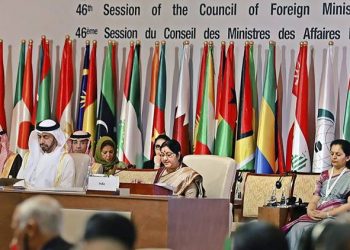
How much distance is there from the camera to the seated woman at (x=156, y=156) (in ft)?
33.8

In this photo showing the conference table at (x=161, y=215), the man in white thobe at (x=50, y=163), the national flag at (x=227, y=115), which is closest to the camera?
the conference table at (x=161, y=215)

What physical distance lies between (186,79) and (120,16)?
1367mm

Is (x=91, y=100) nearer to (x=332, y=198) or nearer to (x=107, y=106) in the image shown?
(x=107, y=106)

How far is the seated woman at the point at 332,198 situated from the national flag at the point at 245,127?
228 cm

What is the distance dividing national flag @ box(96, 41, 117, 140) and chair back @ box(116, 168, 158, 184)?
4.38ft

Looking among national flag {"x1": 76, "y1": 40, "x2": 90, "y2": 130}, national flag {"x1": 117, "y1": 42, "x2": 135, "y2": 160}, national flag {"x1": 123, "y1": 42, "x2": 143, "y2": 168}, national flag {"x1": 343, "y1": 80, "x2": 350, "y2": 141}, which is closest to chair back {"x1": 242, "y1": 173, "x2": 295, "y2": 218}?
national flag {"x1": 343, "y1": 80, "x2": 350, "y2": 141}

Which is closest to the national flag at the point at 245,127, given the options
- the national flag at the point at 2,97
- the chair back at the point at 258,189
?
the chair back at the point at 258,189

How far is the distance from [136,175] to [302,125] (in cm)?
204

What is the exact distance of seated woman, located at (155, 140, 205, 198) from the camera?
27.0 feet

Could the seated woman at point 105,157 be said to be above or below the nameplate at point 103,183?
above

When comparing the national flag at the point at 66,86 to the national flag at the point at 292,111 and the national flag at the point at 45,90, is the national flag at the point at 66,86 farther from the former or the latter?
the national flag at the point at 292,111

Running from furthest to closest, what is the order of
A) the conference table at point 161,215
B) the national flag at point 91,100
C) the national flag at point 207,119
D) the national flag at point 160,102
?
1. the national flag at point 91,100
2. the national flag at point 160,102
3. the national flag at point 207,119
4. the conference table at point 161,215

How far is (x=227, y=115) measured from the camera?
11.2 meters

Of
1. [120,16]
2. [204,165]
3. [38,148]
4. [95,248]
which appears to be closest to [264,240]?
[95,248]
